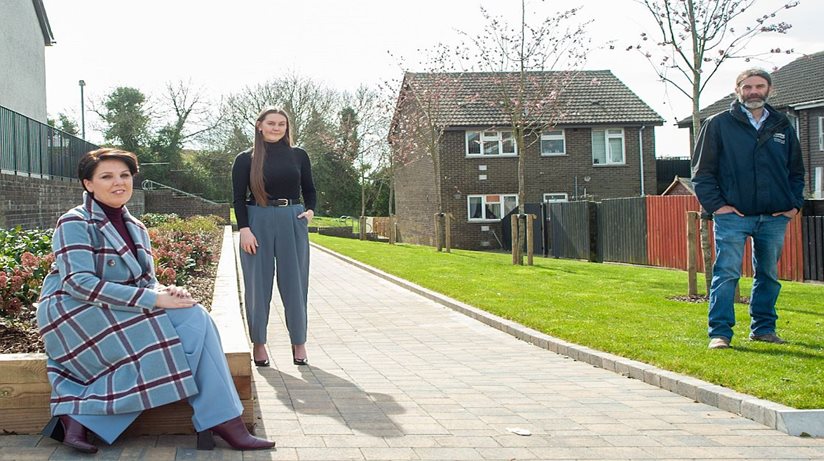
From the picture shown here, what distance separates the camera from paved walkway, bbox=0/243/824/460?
4.58 metres

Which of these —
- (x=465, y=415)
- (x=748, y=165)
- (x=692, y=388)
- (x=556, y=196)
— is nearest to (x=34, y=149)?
(x=748, y=165)

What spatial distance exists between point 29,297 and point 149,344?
2676mm

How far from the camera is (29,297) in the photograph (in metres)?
6.56

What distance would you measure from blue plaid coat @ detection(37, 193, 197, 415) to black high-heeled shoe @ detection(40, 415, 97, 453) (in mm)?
60

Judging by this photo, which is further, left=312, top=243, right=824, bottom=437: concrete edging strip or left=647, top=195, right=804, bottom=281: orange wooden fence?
left=647, top=195, right=804, bottom=281: orange wooden fence

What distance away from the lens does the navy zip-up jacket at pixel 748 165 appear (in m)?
7.19

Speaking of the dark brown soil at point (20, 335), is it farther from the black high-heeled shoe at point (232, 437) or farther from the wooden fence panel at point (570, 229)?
the wooden fence panel at point (570, 229)

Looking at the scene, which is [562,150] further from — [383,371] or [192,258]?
[383,371]

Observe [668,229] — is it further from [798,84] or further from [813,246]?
[798,84]

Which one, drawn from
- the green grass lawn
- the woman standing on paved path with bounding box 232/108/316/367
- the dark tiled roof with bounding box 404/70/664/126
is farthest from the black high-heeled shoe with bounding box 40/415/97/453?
the dark tiled roof with bounding box 404/70/664/126

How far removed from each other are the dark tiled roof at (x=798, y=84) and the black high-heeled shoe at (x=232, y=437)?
36.5m

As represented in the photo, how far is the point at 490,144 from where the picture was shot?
1478 inches

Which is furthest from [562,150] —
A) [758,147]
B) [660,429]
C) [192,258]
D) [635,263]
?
[660,429]

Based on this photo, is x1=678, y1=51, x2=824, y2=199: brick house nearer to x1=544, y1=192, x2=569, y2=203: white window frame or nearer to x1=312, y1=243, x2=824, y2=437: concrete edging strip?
x1=544, y1=192, x2=569, y2=203: white window frame
